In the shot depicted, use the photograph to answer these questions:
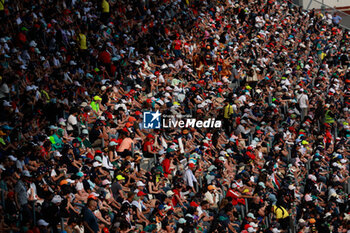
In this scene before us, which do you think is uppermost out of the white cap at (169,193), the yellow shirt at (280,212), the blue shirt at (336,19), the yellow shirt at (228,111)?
the blue shirt at (336,19)

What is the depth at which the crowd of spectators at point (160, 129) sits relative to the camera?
1527 centimetres

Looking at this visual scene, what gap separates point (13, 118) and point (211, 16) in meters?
15.8

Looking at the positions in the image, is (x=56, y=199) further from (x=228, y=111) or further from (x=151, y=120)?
(x=228, y=111)

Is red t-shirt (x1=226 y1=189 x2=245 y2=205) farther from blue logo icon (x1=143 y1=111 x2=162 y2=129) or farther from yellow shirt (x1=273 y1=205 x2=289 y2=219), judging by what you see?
blue logo icon (x1=143 y1=111 x2=162 y2=129)

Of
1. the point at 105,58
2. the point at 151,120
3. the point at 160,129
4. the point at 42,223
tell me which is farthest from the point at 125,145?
the point at 105,58

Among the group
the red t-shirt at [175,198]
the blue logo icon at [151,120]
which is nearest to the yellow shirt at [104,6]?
the blue logo icon at [151,120]

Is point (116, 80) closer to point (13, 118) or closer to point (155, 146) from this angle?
point (155, 146)

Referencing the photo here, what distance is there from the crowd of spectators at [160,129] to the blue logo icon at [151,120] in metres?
0.20

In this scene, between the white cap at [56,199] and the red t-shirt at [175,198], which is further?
the red t-shirt at [175,198]

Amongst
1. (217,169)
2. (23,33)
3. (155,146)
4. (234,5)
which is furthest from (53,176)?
(234,5)

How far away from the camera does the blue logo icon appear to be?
19562mm

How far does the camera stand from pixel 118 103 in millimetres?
19656

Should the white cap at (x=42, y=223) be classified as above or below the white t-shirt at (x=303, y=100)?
below

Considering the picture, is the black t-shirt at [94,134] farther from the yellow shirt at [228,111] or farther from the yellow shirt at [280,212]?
the yellow shirt at [228,111]
